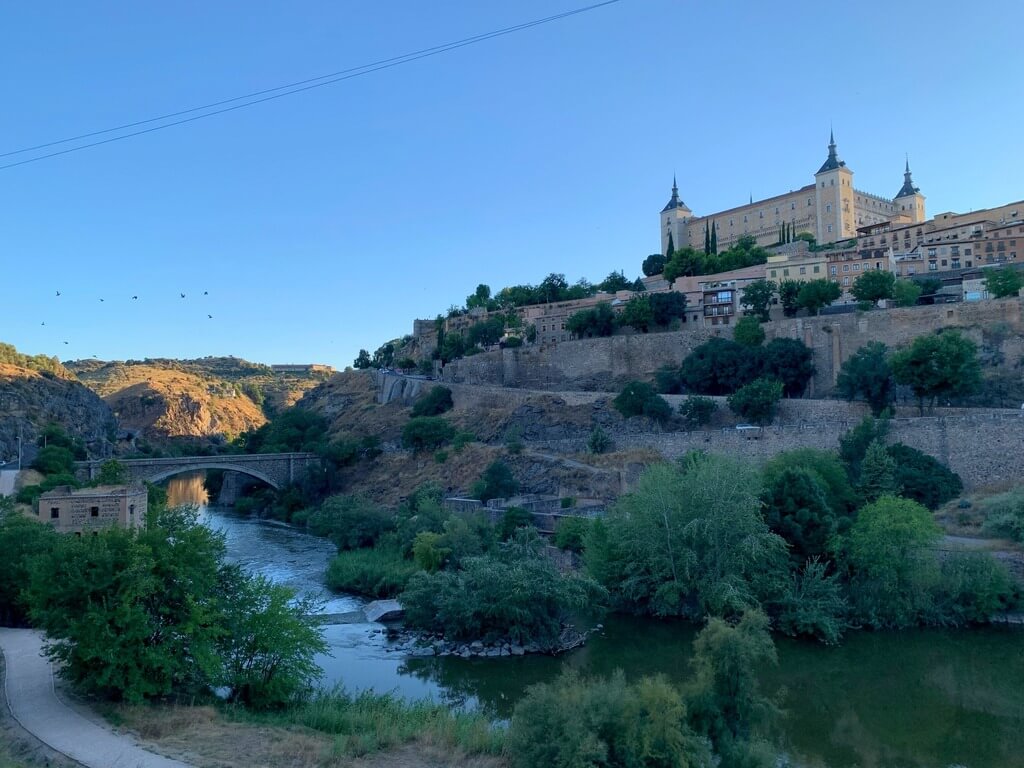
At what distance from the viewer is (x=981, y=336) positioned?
109ft

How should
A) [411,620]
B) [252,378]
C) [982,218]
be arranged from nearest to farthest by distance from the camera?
[411,620] < [982,218] < [252,378]

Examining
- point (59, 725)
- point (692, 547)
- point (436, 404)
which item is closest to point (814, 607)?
point (692, 547)

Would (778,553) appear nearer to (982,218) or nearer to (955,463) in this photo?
(955,463)

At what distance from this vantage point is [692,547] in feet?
65.7

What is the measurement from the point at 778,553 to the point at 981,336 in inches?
759

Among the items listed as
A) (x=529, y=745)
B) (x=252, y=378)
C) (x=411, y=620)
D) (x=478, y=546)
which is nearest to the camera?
(x=529, y=745)

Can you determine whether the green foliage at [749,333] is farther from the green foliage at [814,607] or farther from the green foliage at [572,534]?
the green foliage at [814,607]

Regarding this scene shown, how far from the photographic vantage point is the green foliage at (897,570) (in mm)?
19094

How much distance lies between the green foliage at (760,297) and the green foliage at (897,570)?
23.2 metres

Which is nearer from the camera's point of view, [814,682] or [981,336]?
[814,682]

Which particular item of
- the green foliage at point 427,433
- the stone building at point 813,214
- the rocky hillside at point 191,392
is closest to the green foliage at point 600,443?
the green foliage at point 427,433

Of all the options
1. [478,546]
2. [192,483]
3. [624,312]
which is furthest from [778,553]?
[192,483]

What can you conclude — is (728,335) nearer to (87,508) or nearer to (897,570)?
(897,570)

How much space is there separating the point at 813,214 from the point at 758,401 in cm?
3471
